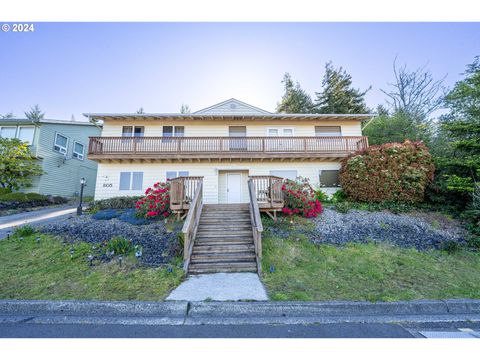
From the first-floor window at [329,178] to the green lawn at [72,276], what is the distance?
10.6 m

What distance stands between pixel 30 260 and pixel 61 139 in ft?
50.7

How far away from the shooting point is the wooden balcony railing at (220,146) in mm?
11828

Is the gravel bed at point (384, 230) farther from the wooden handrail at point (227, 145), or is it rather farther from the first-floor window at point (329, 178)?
the wooden handrail at point (227, 145)

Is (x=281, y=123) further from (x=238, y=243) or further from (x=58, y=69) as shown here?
(x=58, y=69)

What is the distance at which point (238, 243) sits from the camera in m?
6.22

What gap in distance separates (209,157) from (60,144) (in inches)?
554

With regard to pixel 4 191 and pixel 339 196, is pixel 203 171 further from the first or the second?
pixel 4 191

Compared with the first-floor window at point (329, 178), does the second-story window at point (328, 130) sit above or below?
above

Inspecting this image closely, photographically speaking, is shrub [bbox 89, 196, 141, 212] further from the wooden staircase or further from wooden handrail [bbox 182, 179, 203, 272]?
wooden handrail [bbox 182, 179, 203, 272]

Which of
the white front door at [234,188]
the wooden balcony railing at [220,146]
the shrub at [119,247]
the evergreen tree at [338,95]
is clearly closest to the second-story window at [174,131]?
the wooden balcony railing at [220,146]

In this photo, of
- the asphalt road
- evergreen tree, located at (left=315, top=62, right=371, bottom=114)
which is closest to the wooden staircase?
the asphalt road

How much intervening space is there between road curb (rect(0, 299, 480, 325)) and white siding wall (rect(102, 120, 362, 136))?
11475 millimetres

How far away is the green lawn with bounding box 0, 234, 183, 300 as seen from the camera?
4.02 m

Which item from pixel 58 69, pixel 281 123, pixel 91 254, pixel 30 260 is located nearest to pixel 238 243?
pixel 91 254
